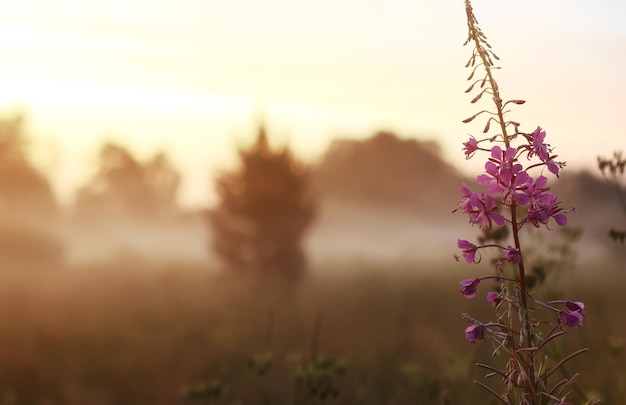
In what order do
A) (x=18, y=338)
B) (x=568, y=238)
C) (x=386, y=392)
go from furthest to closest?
(x=18, y=338) < (x=386, y=392) < (x=568, y=238)

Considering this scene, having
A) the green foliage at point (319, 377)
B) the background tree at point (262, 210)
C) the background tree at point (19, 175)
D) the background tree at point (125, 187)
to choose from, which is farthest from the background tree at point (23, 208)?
the background tree at point (125, 187)

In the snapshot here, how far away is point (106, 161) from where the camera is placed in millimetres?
71250

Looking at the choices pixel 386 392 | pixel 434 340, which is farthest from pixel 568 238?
pixel 434 340

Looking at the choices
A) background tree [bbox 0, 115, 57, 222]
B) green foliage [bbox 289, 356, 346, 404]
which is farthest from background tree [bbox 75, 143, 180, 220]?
green foliage [bbox 289, 356, 346, 404]

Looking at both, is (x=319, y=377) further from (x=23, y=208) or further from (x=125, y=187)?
(x=125, y=187)

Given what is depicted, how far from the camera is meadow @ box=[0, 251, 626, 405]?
663 centimetres

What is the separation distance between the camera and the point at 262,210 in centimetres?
2700

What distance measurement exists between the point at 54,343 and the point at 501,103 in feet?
40.4

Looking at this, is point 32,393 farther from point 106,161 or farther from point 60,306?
point 106,161

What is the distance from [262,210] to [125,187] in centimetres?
4701

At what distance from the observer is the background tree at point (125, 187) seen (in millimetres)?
71250

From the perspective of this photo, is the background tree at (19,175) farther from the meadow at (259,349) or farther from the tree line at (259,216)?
the meadow at (259,349)

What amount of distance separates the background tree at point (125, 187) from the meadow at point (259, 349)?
49197 millimetres

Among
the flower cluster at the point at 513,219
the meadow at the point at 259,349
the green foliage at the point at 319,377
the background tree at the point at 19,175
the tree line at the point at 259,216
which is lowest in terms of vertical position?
the meadow at the point at 259,349
